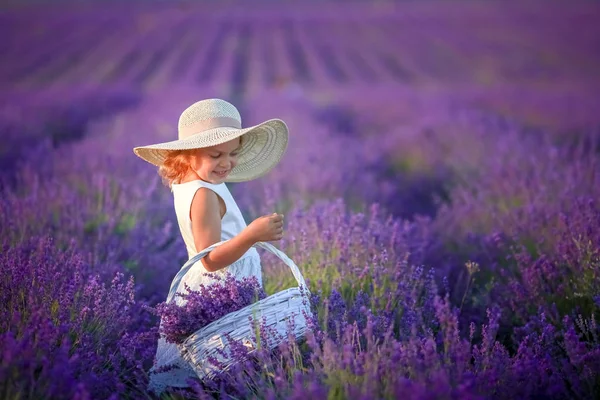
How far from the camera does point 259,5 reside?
17250mm

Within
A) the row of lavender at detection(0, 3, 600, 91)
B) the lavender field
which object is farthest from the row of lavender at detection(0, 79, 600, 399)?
the row of lavender at detection(0, 3, 600, 91)

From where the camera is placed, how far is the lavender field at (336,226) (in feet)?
6.21

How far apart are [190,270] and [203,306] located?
0.26 meters

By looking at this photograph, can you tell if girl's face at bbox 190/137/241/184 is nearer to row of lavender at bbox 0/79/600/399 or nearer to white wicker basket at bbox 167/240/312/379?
white wicker basket at bbox 167/240/312/379

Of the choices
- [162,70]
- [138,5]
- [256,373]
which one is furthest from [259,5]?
[256,373]

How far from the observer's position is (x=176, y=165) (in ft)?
7.59

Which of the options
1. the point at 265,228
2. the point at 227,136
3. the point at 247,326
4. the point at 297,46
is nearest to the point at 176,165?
the point at 227,136

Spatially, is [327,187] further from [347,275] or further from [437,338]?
[437,338]

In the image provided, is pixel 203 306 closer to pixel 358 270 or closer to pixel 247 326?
pixel 247 326

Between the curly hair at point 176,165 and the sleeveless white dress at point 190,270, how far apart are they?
42mm

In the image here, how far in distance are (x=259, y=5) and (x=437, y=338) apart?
1587 cm

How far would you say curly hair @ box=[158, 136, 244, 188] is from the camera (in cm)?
228

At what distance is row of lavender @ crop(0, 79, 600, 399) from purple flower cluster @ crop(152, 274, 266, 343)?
14cm

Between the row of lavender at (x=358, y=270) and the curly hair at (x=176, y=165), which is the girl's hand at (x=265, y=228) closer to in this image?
the row of lavender at (x=358, y=270)
